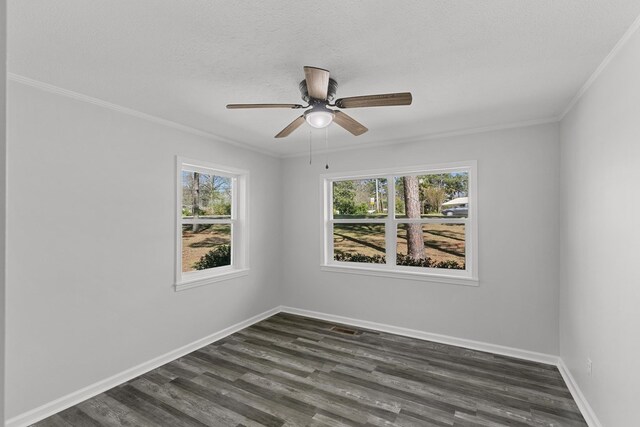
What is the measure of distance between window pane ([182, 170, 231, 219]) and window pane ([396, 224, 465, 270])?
2358mm

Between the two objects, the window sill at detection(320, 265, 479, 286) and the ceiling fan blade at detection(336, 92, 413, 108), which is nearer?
the ceiling fan blade at detection(336, 92, 413, 108)

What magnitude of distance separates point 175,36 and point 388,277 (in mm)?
3380

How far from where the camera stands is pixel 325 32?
1.73 m

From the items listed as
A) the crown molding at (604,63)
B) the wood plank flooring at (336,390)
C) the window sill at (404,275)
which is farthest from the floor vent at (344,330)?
the crown molding at (604,63)

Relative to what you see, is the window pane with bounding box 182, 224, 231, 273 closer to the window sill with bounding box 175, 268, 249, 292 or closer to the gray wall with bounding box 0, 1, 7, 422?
the window sill with bounding box 175, 268, 249, 292

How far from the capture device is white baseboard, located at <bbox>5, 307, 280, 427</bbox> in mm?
2287

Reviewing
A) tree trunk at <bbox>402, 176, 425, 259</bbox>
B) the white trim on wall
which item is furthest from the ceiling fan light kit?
the white trim on wall

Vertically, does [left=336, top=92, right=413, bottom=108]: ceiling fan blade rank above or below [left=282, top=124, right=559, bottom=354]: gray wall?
above

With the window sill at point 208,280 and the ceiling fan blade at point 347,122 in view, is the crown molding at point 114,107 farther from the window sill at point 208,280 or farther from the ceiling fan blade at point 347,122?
the ceiling fan blade at point 347,122

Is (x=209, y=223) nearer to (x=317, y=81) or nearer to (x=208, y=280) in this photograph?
(x=208, y=280)

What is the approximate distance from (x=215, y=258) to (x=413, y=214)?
2.62 m

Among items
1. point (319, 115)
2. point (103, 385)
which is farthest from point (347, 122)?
point (103, 385)

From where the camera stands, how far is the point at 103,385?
8.87 ft

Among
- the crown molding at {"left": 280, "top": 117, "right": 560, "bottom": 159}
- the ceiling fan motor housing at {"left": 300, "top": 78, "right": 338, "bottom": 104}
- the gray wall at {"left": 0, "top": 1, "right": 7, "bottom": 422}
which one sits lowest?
the gray wall at {"left": 0, "top": 1, "right": 7, "bottom": 422}
